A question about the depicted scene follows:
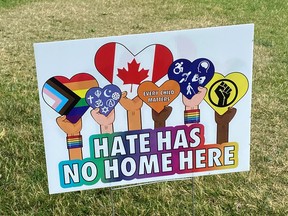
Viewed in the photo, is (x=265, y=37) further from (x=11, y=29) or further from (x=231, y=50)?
(x=231, y=50)

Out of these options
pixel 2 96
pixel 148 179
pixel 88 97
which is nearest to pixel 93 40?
pixel 88 97

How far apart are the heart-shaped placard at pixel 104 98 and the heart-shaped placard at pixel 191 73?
0.80 ft

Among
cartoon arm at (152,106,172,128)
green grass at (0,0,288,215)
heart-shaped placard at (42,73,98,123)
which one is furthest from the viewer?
green grass at (0,0,288,215)

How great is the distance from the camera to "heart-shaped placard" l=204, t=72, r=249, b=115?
2348 mm

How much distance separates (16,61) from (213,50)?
358 centimetres

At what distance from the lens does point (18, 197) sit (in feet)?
10.1

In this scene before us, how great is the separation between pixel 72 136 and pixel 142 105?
33 cm

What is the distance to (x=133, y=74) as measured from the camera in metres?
2.28

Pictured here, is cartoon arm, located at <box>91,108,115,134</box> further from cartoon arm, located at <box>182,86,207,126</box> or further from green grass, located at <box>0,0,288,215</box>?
green grass, located at <box>0,0,288,215</box>

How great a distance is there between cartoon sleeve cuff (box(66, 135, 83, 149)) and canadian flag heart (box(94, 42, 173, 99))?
28cm

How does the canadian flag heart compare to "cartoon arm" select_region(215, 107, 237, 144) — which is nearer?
the canadian flag heart

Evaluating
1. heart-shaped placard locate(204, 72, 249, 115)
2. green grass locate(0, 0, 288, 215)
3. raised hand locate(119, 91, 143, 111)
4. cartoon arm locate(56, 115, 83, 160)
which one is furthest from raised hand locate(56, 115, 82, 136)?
green grass locate(0, 0, 288, 215)

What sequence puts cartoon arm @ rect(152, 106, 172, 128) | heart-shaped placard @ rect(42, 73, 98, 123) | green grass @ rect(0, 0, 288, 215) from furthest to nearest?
green grass @ rect(0, 0, 288, 215) < cartoon arm @ rect(152, 106, 172, 128) < heart-shaped placard @ rect(42, 73, 98, 123)

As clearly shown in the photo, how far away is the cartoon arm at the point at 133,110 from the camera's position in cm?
230
